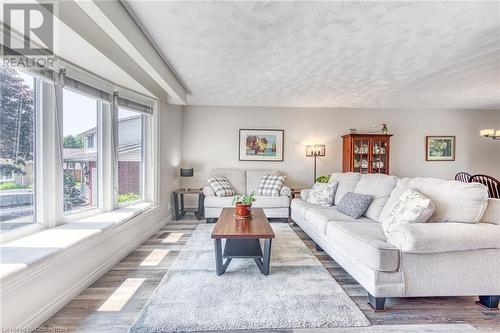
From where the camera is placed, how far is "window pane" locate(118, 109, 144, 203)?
3252mm

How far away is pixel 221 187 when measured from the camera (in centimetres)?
467

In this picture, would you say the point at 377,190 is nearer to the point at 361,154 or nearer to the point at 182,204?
the point at 361,154

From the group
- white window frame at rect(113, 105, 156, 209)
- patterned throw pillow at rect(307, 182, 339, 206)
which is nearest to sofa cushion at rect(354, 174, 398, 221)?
patterned throw pillow at rect(307, 182, 339, 206)

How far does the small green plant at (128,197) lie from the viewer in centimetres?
323

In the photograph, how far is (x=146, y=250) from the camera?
3014 millimetres

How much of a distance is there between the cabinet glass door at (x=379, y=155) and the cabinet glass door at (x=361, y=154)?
13 cm

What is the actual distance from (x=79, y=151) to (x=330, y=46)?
A: 2926 mm

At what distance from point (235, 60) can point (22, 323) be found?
302 cm

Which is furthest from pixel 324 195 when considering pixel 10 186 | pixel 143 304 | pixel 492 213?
pixel 10 186

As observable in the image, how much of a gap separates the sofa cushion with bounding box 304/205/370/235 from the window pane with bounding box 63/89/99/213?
2.68 m

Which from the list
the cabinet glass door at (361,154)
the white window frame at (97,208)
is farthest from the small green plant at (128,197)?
the cabinet glass door at (361,154)

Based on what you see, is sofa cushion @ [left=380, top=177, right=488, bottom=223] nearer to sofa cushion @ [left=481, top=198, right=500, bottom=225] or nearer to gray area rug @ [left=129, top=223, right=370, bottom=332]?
sofa cushion @ [left=481, top=198, right=500, bottom=225]

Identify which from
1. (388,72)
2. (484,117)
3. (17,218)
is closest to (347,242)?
(388,72)

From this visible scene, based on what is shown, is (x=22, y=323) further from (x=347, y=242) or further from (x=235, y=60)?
(x=235, y=60)
